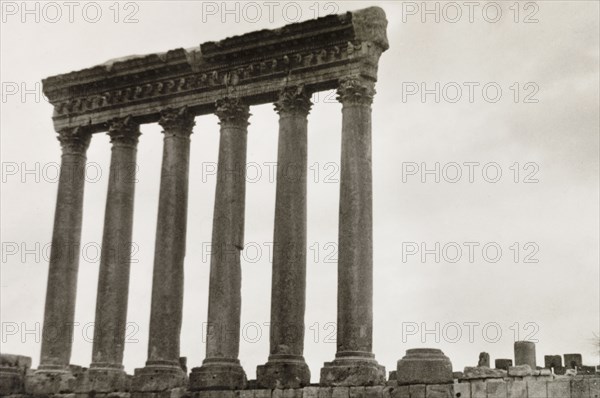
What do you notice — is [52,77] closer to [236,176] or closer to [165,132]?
[165,132]

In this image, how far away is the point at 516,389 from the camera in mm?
21109

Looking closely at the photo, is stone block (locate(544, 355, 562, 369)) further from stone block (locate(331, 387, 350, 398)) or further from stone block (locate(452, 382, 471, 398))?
stone block (locate(331, 387, 350, 398))

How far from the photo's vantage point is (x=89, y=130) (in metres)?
31.3

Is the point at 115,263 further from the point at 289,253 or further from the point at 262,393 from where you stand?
the point at 262,393

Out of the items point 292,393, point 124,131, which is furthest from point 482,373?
point 124,131

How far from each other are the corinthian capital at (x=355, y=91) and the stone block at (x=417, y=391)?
313 inches

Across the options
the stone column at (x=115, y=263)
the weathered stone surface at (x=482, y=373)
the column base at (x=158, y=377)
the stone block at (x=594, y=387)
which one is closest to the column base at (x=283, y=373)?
the column base at (x=158, y=377)

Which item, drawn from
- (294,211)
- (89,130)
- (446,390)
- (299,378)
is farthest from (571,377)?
(89,130)

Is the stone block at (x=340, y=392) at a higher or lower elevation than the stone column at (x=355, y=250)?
lower

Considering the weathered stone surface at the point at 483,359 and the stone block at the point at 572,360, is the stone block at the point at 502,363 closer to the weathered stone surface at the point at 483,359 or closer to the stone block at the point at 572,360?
the weathered stone surface at the point at 483,359

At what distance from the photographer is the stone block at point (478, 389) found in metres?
21.7

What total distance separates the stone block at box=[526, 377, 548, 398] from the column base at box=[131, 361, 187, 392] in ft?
34.2

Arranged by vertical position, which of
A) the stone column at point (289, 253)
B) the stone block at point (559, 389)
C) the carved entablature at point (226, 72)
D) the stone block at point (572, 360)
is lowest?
the stone block at point (559, 389)

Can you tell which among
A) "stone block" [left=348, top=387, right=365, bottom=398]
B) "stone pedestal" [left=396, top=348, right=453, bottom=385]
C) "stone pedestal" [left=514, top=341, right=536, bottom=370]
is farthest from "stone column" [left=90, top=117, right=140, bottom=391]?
"stone pedestal" [left=514, top=341, right=536, bottom=370]
